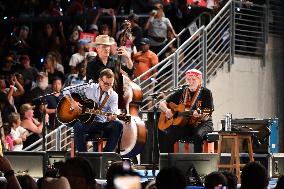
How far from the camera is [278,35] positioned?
69.7 feet

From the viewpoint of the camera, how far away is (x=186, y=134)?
49.0 feet

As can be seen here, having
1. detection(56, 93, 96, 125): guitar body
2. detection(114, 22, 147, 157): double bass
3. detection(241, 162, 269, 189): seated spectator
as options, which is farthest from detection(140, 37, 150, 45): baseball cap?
detection(241, 162, 269, 189): seated spectator

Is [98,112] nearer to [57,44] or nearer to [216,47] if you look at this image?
[216,47]

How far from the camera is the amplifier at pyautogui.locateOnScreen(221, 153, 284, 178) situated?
14.6m

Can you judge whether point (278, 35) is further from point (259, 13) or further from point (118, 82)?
point (118, 82)

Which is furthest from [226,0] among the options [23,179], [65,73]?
[23,179]

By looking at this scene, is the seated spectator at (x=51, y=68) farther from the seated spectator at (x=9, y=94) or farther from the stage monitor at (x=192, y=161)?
the stage monitor at (x=192, y=161)

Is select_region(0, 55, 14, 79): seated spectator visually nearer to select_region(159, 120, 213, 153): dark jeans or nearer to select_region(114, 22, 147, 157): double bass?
select_region(114, 22, 147, 157): double bass

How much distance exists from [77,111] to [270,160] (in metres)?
2.89

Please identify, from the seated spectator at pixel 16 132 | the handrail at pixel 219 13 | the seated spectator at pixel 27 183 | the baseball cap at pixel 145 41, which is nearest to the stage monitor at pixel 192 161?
the seated spectator at pixel 27 183

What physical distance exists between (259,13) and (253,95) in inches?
68.6

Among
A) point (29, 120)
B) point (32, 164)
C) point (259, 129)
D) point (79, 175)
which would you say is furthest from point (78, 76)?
point (79, 175)

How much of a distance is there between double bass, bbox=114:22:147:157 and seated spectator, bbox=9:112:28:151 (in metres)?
2.69

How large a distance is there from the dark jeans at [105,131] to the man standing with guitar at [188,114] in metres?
0.91
